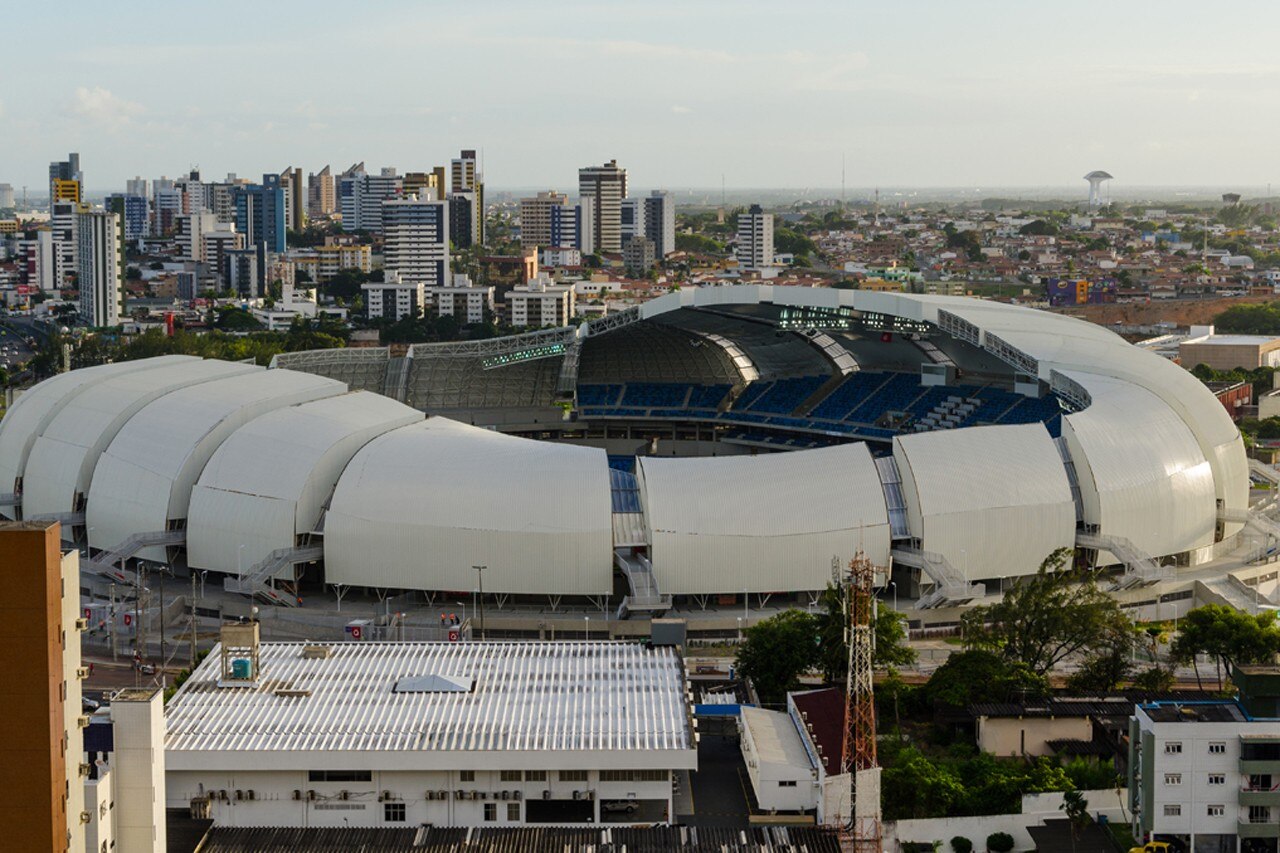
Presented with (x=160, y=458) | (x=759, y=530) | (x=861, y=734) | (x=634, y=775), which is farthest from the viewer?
(x=160, y=458)

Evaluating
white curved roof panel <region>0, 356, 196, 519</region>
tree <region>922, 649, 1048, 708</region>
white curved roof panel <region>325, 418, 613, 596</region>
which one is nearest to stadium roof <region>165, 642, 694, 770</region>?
tree <region>922, 649, 1048, 708</region>

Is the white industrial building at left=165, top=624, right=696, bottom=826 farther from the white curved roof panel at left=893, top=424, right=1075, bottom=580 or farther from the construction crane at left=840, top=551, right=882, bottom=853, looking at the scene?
the white curved roof panel at left=893, top=424, right=1075, bottom=580

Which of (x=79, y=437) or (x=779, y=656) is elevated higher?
(x=79, y=437)

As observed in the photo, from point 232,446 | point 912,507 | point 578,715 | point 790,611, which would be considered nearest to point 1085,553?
point 912,507

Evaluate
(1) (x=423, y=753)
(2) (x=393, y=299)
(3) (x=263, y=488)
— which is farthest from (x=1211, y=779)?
(2) (x=393, y=299)

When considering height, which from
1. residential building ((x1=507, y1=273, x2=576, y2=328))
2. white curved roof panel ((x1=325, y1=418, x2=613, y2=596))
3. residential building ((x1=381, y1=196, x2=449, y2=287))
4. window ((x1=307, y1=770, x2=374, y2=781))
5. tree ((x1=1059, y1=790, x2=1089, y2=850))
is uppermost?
residential building ((x1=381, y1=196, x2=449, y2=287))

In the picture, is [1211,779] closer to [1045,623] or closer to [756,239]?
[1045,623]

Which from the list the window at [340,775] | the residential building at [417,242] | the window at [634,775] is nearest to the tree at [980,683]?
the window at [634,775]
